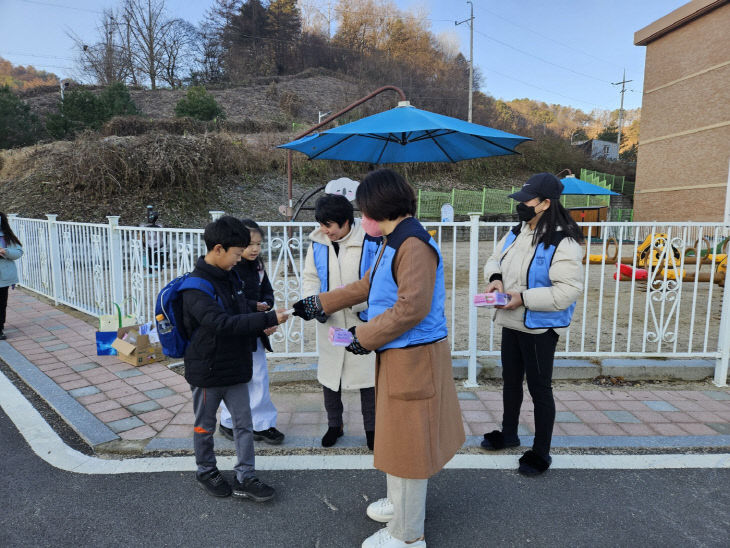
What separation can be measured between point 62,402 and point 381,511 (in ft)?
9.32

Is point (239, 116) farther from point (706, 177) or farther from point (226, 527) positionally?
point (226, 527)

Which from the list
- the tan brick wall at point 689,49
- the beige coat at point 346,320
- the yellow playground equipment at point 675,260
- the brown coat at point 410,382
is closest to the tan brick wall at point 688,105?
the tan brick wall at point 689,49

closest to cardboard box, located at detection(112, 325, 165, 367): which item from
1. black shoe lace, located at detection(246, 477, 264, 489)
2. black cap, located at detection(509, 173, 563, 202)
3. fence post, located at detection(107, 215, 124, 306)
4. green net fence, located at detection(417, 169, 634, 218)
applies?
fence post, located at detection(107, 215, 124, 306)

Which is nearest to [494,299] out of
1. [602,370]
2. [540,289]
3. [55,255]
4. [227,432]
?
[540,289]

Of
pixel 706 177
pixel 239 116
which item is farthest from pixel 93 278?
pixel 239 116

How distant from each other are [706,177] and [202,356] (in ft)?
76.7

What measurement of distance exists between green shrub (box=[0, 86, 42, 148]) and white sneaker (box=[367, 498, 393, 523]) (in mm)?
25392

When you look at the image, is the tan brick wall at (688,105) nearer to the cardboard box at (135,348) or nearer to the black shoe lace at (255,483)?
the cardboard box at (135,348)

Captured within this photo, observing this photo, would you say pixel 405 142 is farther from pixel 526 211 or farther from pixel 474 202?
pixel 474 202

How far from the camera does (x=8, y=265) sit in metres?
5.58

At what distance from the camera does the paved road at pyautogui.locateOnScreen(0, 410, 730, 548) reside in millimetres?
2254

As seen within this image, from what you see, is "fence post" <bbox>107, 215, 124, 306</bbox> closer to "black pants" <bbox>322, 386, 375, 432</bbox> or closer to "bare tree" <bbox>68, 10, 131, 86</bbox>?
"black pants" <bbox>322, 386, 375, 432</bbox>

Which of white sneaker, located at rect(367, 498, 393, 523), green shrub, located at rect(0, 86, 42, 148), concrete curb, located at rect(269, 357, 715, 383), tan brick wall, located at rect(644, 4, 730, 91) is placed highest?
tan brick wall, located at rect(644, 4, 730, 91)

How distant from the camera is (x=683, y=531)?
7.52 feet
